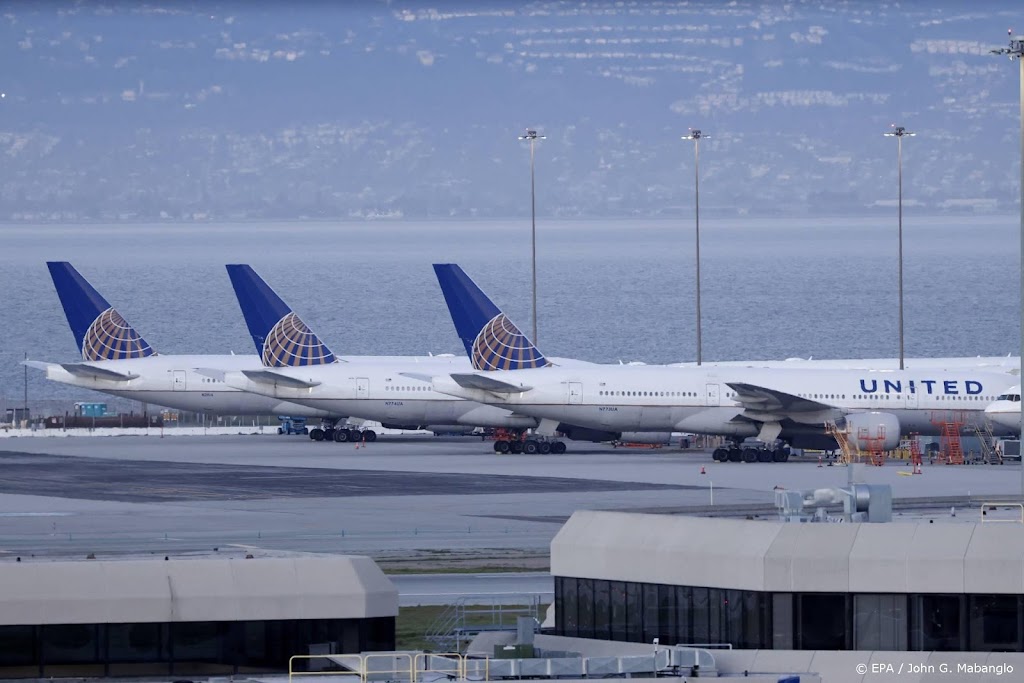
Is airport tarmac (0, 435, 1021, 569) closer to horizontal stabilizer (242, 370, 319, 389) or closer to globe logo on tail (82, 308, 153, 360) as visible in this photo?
horizontal stabilizer (242, 370, 319, 389)

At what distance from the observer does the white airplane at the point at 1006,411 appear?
78562 mm

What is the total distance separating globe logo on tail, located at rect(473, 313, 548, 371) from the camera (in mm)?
87438

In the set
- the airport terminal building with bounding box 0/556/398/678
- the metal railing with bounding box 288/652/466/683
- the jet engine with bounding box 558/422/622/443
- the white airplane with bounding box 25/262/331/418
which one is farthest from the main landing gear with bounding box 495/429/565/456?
the metal railing with bounding box 288/652/466/683

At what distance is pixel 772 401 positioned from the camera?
79.9 m

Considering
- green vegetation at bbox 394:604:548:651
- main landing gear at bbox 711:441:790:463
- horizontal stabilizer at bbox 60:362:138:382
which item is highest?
horizontal stabilizer at bbox 60:362:138:382

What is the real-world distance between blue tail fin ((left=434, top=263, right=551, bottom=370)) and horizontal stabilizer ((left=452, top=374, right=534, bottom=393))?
3.44m

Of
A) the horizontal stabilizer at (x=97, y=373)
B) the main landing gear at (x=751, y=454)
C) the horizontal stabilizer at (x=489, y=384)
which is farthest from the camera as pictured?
the horizontal stabilizer at (x=97, y=373)

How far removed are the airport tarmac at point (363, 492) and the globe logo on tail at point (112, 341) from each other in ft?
30.2

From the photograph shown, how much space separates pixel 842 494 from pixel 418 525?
1114 inches

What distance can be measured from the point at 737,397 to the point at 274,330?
27.4m

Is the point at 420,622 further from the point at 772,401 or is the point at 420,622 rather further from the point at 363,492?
the point at 772,401

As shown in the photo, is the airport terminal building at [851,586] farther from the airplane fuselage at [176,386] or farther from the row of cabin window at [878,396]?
the airplane fuselage at [176,386]

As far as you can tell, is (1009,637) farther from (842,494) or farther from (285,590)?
(285,590)

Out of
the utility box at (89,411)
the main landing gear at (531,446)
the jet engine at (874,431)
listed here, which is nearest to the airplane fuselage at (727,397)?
the jet engine at (874,431)
